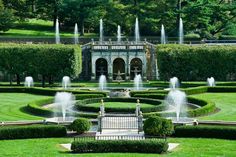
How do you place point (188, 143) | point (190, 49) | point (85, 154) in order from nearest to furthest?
point (85, 154)
point (188, 143)
point (190, 49)

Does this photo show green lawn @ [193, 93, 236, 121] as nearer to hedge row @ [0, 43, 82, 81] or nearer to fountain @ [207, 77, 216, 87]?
fountain @ [207, 77, 216, 87]

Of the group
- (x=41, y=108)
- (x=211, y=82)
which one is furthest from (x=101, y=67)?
(x=41, y=108)

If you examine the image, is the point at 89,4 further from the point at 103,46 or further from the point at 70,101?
the point at 70,101

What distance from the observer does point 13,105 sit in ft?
179

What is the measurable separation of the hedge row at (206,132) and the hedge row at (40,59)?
39942 millimetres

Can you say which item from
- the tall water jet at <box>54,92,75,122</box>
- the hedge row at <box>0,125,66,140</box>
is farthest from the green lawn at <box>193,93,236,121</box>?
the hedge row at <box>0,125,66,140</box>

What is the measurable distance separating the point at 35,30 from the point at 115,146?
70070 mm

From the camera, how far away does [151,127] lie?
36.1 meters

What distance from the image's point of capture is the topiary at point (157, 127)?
118 ft

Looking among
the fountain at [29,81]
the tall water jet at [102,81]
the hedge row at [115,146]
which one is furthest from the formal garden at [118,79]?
the fountain at [29,81]

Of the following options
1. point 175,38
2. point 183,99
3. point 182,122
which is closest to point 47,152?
point 182,122

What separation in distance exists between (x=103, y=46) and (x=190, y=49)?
16.7 meters

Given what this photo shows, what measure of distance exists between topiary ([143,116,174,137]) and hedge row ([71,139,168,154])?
335 centimetres

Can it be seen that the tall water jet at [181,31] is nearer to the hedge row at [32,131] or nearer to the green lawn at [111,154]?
Answer: the hedge row at [32,131]
